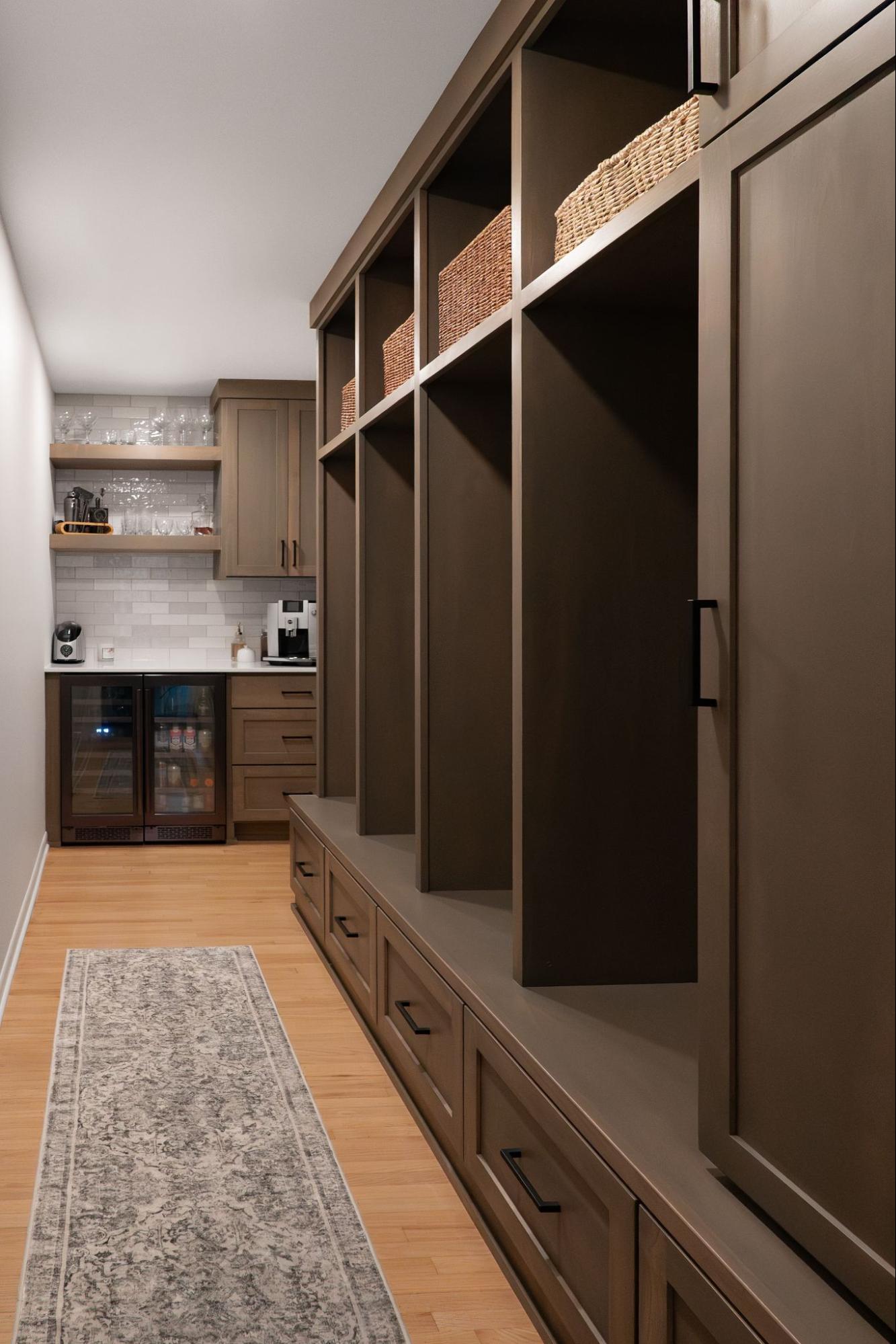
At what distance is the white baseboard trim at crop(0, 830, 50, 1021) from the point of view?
153 inches

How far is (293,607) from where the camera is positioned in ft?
24.6

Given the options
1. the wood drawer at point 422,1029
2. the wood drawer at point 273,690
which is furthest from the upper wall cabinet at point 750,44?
the wood drawer at point 273,690

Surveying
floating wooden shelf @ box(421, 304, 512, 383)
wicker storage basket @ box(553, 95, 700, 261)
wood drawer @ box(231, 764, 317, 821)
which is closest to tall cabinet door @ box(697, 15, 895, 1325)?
wicker storage basket @ box(553, 95, 700, 261)

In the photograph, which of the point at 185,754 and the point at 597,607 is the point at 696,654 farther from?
the point at 185,754

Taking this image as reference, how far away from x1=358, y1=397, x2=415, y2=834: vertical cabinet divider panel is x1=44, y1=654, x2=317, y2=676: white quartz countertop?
253 centimetres

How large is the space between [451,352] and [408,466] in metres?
1.20

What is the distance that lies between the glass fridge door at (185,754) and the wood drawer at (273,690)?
10 centimetres

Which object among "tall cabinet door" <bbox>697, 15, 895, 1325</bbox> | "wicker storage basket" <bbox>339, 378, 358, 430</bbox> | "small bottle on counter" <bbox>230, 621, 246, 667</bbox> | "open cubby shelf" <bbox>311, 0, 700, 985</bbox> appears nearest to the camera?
"tall cabinet door" <bbox>697, 15, 895, 1325</bbox>

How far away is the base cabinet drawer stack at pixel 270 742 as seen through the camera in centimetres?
698

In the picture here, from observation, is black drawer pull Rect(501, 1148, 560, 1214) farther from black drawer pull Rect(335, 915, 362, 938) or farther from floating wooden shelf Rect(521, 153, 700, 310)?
black drawer pull Rect(335, 915, 362, 938)

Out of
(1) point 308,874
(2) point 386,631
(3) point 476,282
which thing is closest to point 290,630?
(1) point 308,874

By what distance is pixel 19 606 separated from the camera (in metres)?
5.15

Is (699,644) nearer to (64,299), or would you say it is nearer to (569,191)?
(569,191)

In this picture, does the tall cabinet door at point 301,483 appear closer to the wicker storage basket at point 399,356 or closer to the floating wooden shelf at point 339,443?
the floating wooden shelf at point 339,443
